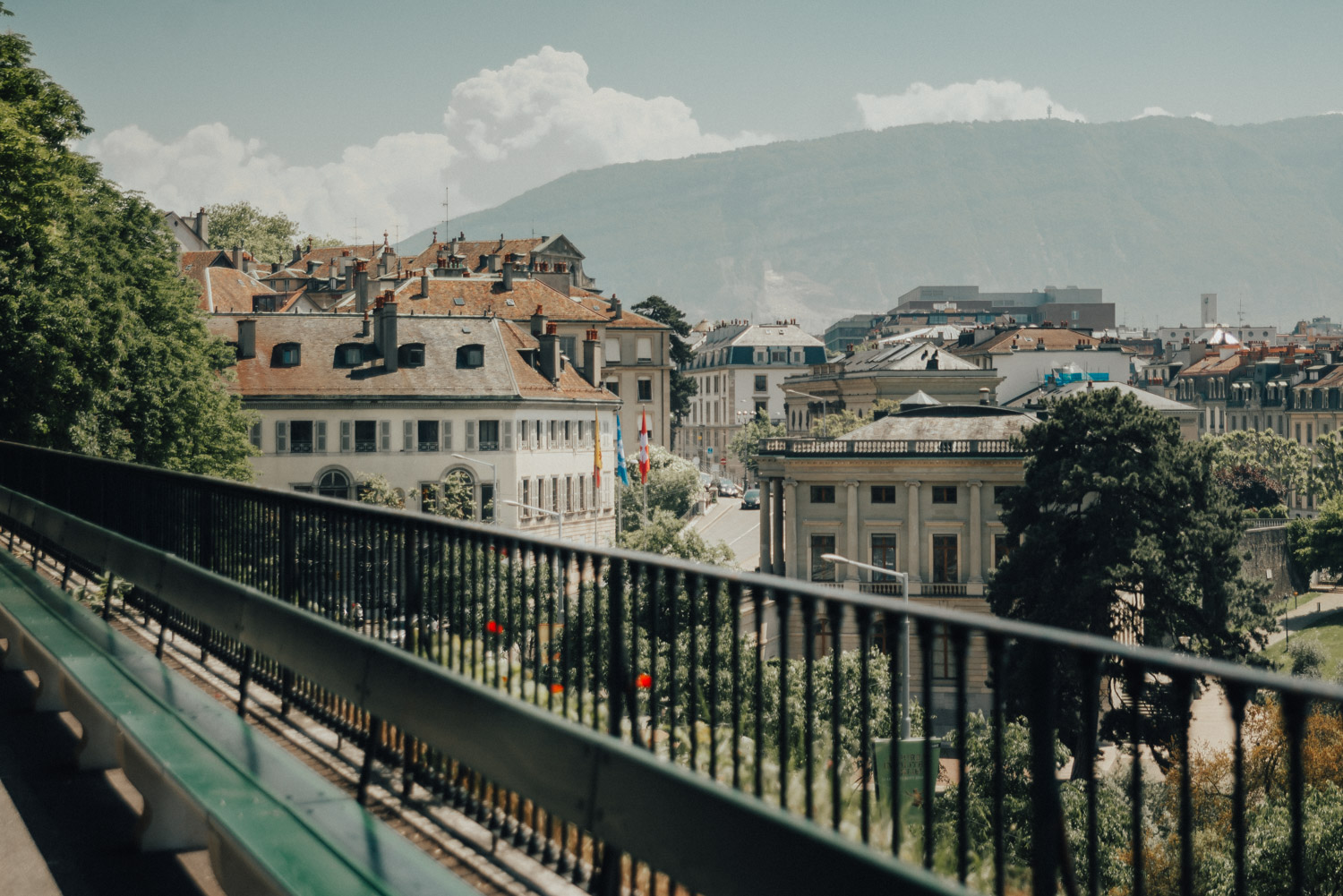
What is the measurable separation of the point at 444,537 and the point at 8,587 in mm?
5369

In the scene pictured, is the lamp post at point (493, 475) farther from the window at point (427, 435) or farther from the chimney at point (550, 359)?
the chimney at point (550, 359)

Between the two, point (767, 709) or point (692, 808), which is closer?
point (692, 808)

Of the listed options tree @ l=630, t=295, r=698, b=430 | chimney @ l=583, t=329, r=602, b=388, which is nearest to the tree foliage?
tree @ l=630, t=295, r=698, b=430

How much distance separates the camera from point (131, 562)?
35.7 ft

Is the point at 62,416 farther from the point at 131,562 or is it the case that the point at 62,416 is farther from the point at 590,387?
the point at 590,387

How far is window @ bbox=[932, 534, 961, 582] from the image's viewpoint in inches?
3076

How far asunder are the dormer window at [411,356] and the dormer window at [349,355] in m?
2.23

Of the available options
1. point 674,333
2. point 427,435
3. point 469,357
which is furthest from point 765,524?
point 674,333

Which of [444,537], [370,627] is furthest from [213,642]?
[444,537]

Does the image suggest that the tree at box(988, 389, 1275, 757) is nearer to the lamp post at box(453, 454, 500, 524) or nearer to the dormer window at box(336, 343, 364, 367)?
the lamp post at box(453, 454, 500, 524)

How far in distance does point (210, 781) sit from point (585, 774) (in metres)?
2.34

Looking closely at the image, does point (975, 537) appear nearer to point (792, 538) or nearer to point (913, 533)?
point (913, 533)

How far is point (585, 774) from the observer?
500 centimetres

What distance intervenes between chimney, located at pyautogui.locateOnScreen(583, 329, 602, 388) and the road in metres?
14.4
